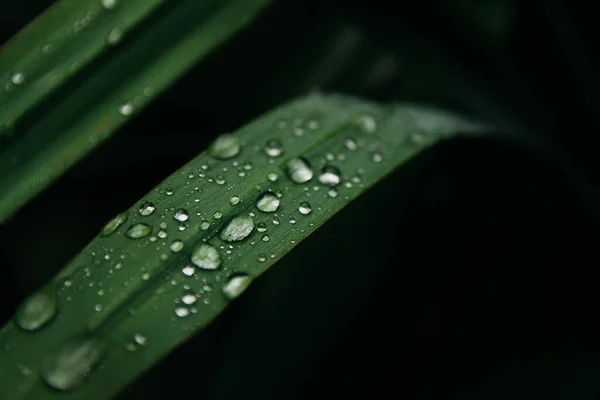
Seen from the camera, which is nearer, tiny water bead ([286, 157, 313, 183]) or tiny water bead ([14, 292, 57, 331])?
tiny water bead ([14, 292, 57, 331])

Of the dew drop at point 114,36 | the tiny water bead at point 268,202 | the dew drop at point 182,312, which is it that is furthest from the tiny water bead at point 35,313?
the dew drop at point 114,36

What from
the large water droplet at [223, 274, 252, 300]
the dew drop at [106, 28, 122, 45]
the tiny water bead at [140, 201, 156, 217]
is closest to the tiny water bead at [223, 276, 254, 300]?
the large water droplet at [223, 274, 252, 300]

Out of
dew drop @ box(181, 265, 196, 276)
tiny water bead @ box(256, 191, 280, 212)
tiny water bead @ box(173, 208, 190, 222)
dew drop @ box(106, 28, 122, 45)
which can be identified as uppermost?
dew drop @ box(106, 28, 122, 45)

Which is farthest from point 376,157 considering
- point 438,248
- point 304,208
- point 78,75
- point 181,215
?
point 438,248

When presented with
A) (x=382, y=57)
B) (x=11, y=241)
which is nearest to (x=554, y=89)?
(x=382, y=57)

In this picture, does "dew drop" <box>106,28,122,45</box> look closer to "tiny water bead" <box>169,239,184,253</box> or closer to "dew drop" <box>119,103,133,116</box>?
"dew drop" <box>119,103,133,116</box>
